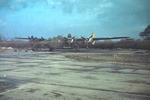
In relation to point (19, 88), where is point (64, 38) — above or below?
above

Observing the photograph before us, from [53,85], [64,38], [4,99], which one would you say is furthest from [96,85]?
[64,38]

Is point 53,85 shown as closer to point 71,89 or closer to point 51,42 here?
point 71,89

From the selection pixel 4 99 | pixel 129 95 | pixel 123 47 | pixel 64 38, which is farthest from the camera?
pixel 123 47

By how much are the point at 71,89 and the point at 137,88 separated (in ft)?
6.95

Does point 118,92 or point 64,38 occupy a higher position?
point 64,38

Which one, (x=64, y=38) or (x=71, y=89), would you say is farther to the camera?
(x=64, y=38)

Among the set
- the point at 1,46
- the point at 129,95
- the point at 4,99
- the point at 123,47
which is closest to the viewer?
the point at 4,99

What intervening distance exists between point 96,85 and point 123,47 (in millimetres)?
44841

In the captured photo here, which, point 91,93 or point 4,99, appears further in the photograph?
point 91,93

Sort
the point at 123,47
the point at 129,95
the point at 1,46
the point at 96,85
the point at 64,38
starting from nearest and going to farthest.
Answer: the point at 129,95
the point at 96,85
the point at 64,38
the point at 123,47
the point at 1,46

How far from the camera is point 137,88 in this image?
6191 millimetres

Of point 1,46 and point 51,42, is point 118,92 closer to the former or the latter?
point 51,42

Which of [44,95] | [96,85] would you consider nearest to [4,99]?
[44,95]

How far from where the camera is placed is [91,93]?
218 inches
